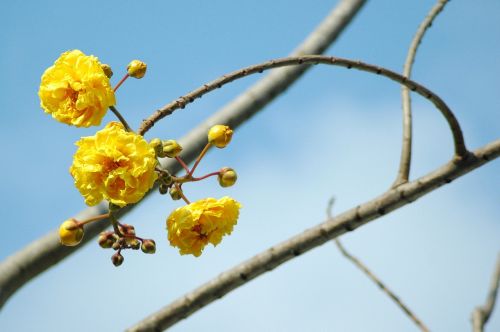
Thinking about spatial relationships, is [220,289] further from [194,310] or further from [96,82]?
[96,82]

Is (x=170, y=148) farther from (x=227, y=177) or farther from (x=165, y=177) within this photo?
(x=227, y=177)

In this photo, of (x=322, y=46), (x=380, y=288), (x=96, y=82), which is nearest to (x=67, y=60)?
(x=96, y=82)

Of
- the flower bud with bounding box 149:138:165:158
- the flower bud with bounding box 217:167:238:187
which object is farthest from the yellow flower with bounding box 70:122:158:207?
the flower bud with bounding box 217:167:238:187

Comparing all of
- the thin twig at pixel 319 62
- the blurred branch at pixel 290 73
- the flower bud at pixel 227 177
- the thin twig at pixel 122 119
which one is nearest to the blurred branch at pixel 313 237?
the thin twig at pixel 319 62

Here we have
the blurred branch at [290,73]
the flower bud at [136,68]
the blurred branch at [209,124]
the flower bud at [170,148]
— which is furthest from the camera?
the blurred branch at [290,73]

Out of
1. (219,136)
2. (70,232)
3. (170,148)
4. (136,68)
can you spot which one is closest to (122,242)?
(70,232)

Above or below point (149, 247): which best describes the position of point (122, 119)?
above

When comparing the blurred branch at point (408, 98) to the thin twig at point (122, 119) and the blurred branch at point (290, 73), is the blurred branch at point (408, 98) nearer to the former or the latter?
the thin twig at point (122, 119)
